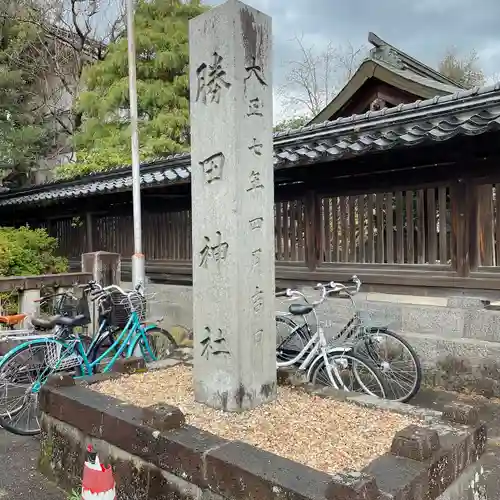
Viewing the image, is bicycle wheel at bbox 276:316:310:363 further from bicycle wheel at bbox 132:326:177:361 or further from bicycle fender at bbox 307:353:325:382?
bicycle wheel at bbox 132:326:177:361

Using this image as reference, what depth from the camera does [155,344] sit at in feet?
24.9

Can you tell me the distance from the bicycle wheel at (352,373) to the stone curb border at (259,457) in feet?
6.16

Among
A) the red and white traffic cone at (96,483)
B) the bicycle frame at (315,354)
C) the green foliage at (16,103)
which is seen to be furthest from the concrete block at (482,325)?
the green foliage at (16,103)

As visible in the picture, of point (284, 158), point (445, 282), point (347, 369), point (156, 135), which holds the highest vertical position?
point (156, 135)

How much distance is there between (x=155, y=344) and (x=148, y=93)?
39.1 ft

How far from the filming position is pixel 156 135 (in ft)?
56.7

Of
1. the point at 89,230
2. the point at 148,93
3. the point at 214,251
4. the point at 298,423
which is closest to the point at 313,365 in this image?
the point at 298,423

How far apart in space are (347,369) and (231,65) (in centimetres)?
398

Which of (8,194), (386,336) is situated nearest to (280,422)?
(386,336)

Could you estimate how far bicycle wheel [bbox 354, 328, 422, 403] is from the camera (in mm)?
6387

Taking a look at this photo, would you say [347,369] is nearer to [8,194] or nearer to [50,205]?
[50,205]

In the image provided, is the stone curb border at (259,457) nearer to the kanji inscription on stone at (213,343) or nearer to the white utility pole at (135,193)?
the kanji inscription on stone at (213,343)

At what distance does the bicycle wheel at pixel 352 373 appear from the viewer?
591cm

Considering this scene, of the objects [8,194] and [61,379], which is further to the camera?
[8,194]
